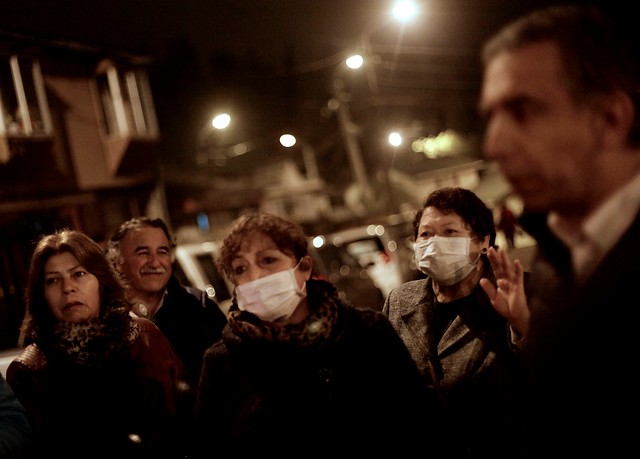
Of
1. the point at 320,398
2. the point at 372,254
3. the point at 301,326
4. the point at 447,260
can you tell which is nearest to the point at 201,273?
the point at 372,254

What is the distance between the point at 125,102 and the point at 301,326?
18554mm

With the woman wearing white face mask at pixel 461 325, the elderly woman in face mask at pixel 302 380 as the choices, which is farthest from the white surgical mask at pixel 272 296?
the woman wearing white face mask at pixel 461 325

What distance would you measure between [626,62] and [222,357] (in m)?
1.98

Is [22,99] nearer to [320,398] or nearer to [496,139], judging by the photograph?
[320,398]

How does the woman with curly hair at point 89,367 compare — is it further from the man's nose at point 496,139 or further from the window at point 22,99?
the window at point 22,99

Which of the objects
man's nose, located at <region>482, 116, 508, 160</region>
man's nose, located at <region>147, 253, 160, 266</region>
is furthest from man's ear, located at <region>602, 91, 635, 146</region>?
man's nose, located at <region>147, 253, 160, 266</region>

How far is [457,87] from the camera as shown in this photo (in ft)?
107

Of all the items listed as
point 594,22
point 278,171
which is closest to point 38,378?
point 594,22

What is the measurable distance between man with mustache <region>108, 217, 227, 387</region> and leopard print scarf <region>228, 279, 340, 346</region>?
1388 mm

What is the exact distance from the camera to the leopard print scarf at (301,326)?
2.46 meters

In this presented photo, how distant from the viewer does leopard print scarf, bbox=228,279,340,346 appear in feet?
8.07

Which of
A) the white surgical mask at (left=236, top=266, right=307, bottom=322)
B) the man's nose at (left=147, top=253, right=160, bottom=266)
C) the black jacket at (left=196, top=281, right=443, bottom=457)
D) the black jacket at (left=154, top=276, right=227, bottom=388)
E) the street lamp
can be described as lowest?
the black jacket at (left=196, top=281, right=443, bottom=457)

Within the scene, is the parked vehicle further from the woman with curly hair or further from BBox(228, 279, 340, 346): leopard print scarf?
BBox(228, 279, 340, 346): leopard print scarf

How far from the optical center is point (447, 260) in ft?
9.98
